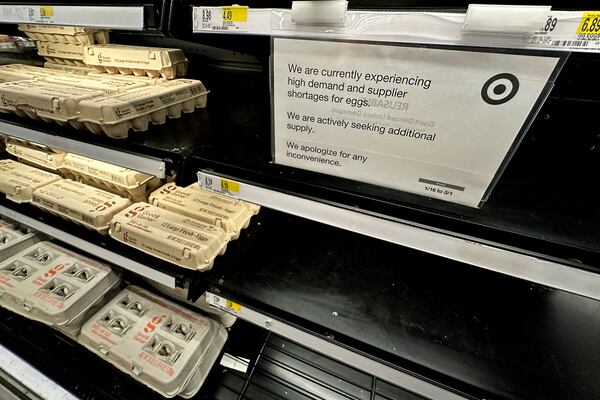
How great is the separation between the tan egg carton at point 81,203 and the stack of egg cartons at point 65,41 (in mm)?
557

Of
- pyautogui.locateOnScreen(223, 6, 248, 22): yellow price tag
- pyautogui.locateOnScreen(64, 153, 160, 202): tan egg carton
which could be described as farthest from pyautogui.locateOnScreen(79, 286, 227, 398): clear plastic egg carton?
pyautogui.locateOnScreen(223, 6, 248, 22): yellow price tag

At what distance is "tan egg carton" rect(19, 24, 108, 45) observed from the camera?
1309 mm

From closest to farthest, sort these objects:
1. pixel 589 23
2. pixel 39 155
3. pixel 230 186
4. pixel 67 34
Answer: pixel 589 23, pixel 230 186, pixel 67 34, pixel 39 155

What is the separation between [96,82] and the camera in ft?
3.70

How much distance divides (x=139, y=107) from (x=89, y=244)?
0.62 metres

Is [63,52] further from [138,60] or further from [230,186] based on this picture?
[230,186]

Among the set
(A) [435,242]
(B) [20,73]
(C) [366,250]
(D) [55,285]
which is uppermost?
(B) [20,73]

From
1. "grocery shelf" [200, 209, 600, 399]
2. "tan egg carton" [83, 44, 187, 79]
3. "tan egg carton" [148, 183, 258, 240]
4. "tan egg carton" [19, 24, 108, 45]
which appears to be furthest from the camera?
"tan egg carton" [19, 24, 108, 45]

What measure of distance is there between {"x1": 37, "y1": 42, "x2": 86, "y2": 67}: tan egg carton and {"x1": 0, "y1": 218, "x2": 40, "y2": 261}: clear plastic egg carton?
35.3 inches

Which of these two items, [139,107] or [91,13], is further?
[139,107]

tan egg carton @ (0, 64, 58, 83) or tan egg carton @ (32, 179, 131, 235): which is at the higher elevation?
tan egg carton @ (0, 64, 58, 83)

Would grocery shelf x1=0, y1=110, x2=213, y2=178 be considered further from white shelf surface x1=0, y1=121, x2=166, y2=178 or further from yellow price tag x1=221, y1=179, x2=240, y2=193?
yellow price tag x1=221, y1=179, x2=240, y2=193

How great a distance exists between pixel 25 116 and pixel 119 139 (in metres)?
0.51

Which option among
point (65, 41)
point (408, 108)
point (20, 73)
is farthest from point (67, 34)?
point (408, 108)
